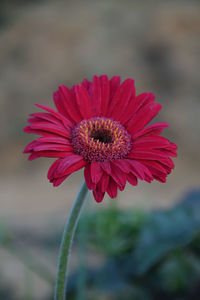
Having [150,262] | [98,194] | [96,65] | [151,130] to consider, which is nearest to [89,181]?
[98,194]

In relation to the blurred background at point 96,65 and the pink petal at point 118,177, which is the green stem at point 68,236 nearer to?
the pink petal at point 118,177

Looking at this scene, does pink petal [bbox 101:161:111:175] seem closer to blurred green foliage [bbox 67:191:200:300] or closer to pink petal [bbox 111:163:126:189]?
pink petal [bbox 111:163:126:189]

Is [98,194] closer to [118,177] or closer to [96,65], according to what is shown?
[118,177]

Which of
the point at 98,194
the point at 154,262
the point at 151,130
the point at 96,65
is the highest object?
the point at 96,65

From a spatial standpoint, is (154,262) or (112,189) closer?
(112,189)

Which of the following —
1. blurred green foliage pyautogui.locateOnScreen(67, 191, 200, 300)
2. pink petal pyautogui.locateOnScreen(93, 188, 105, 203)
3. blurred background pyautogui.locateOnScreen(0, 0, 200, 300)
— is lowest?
blurred green foliage pyautogui.locateOnScreen(67, 191, 200, 300)

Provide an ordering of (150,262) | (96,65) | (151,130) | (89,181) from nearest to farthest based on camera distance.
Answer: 1. (89,181)
2. (151,130)
3. (150,262)
4. (96,65)

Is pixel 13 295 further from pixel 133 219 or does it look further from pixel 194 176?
pixel 194 176

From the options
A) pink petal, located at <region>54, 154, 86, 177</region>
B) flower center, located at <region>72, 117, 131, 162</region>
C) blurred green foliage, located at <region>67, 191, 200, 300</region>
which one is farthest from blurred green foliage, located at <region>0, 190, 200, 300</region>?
pink petal, located at <region>54, 154, 86, 177</region>

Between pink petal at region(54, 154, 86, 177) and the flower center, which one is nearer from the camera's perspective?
pink petal at region(54, 154, 86, 177)

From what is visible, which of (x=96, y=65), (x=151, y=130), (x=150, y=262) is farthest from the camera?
(x=96, y=65)
